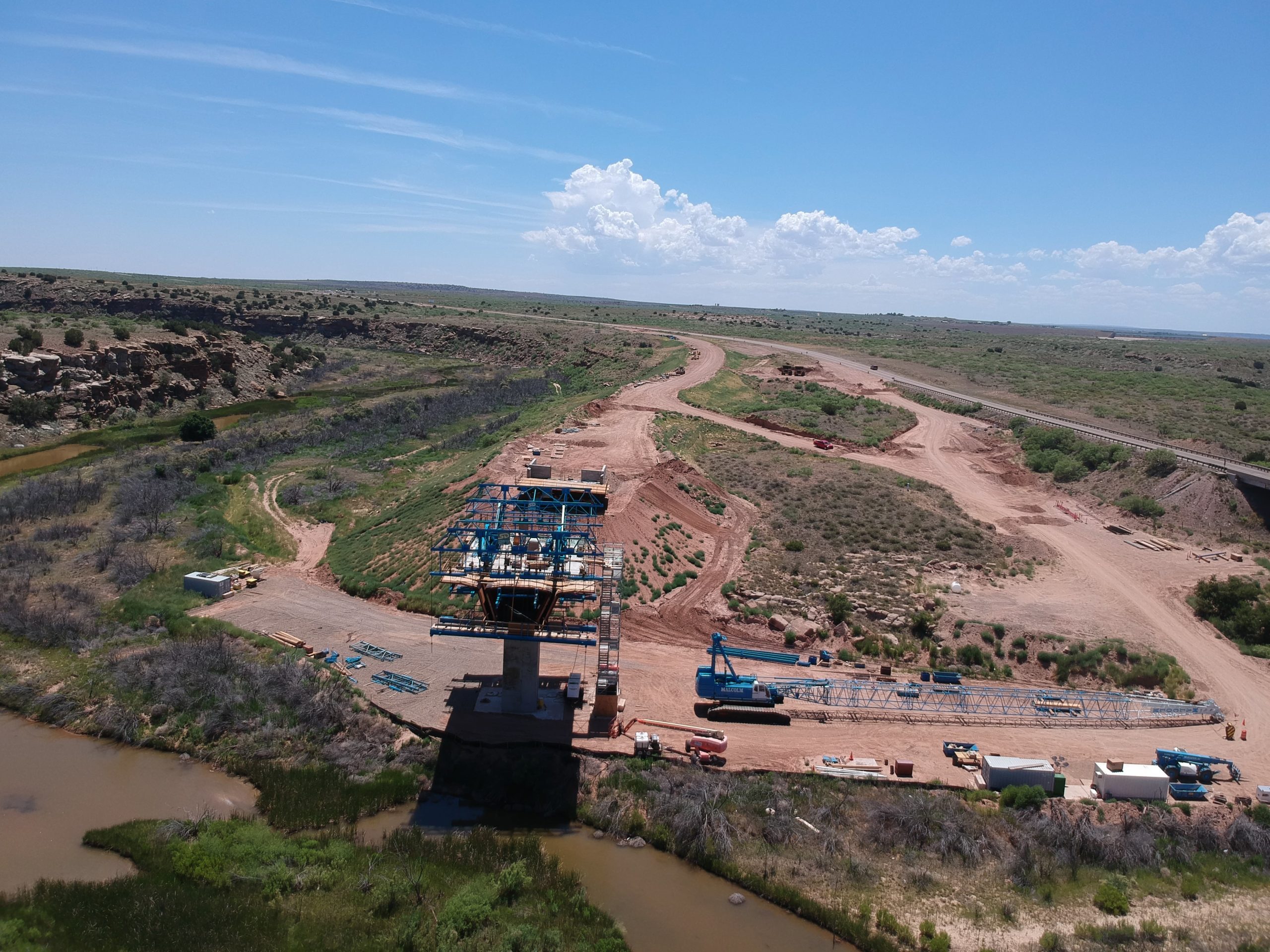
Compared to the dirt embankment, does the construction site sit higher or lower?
lower

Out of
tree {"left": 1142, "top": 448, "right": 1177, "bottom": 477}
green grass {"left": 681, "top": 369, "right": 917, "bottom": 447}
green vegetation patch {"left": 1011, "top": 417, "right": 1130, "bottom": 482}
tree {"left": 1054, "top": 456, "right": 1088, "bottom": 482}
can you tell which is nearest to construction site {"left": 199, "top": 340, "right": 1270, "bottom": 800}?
tree {"left": 1142, "top": 448, "right": 1177, "bottom": 477}

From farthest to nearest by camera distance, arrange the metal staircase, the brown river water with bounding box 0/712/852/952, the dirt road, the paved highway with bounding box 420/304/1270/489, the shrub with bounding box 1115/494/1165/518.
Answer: the paved highway with bounding box 420/304/1270/489 < the shrub with bounding box 1115/494/1165/518 < the dirt road < the metal staircase < the brown river water with bounding box 0/712/852/952

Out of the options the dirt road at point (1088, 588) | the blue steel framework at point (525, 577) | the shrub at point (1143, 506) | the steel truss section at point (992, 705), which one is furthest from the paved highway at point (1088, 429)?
the blue steel framework at point (525, 577)

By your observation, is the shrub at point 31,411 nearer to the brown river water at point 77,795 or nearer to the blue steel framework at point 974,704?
the brown river water at point 77,795

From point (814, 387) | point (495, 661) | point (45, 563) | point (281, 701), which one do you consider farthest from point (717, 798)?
point (814, 387)

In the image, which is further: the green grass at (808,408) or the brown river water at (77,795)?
the green grass at (808,408)

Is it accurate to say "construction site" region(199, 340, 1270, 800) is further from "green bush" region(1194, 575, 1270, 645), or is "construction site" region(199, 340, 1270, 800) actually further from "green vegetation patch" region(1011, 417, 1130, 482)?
"green vegetation patch" region(1011, 417, 1130, 482)
